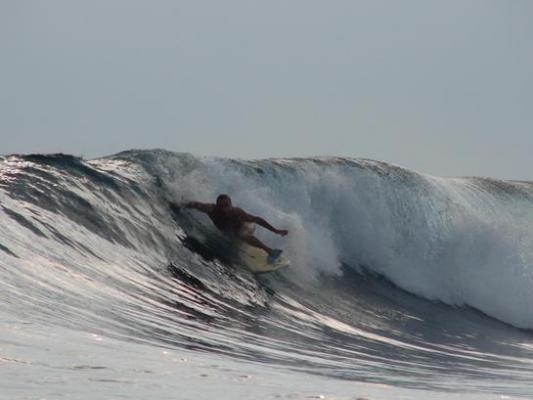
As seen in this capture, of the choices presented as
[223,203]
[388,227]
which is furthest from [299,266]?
[388,227]

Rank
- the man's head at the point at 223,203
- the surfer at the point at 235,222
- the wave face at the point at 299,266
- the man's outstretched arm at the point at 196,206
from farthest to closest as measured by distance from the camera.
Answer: the man's outstretched arm at the point at 196,206 < the man's head at the point at 223,203 < the surfer at the point at 235,222 < the wave face at the point at 299,266

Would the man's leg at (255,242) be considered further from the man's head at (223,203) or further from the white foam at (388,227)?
the white foam at (388,227)

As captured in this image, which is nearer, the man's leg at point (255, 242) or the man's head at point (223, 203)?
the man's leg at point (255, 242)

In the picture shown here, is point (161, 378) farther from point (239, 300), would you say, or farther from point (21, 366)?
point (239, 300)

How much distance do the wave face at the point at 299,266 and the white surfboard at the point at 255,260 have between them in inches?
6.7

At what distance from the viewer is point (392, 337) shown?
12016mm

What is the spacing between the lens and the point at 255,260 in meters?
13.0

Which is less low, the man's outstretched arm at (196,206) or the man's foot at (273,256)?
the man's outstretched arm at (196,206)

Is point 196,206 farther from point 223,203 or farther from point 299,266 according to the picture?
point 299,266

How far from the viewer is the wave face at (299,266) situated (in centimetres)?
794

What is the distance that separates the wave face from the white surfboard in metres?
0.17

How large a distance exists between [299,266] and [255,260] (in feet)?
5.24

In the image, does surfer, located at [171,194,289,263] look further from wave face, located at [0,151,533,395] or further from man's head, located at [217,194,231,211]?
wave face, located at [0,151,533,395]

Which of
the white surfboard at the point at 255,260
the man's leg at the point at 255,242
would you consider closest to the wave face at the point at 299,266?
the white surfboard at the point at 255,260
